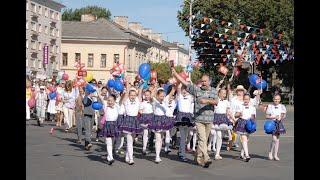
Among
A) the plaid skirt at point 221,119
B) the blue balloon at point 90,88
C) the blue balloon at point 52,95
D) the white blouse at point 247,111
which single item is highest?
the blue balloon at point 90,88

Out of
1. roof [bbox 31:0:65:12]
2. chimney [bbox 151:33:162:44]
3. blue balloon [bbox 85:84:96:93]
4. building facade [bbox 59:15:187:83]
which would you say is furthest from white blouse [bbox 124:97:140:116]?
chimney [bbox 151:33:162:44]

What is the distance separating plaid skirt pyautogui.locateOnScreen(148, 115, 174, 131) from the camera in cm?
1391

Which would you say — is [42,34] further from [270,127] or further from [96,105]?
[270,127]

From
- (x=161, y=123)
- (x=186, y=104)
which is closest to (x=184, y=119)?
(x=186, y=104)

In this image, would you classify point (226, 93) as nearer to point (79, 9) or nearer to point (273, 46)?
point (273, 46)

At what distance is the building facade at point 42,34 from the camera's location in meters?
81.6

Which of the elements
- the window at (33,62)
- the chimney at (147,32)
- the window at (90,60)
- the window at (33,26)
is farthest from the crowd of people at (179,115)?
the chimney at (147,32)

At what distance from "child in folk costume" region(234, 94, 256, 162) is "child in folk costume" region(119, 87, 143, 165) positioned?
2485 mm

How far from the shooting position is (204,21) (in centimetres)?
2275

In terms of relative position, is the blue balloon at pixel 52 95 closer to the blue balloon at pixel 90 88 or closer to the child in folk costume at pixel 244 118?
the blue balloon at pixel 90 88

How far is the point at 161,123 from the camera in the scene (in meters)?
14.0
